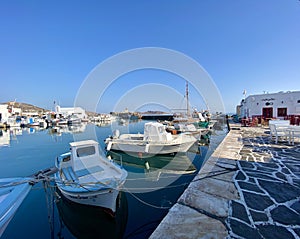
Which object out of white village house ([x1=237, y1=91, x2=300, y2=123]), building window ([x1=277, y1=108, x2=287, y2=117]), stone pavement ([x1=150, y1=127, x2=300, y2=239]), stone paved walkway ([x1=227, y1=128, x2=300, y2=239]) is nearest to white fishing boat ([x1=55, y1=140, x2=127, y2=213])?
stone pavement ([x1=150, y1=127, x2=300, y2=239])

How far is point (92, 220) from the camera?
416cm

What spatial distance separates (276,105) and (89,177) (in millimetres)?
21732

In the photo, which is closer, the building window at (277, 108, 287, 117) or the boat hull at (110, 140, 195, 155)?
the boat hull at (110, 140, 195, 155)

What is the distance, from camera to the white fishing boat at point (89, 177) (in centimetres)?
383

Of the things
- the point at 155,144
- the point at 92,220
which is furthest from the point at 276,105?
the point at 92,220

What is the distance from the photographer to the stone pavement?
2.12m

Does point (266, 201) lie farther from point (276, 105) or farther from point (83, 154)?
point (276, 105)

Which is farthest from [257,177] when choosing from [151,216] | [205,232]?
[151,216]

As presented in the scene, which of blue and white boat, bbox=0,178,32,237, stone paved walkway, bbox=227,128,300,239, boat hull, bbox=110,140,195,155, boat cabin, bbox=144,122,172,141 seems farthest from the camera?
boat cabin, bbox=144,122,172,141

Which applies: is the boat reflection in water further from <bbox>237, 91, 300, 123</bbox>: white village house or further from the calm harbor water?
<bbox>237, 91, 300, 123</bbox>: white village house

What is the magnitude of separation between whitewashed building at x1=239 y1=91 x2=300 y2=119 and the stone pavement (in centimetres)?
1708

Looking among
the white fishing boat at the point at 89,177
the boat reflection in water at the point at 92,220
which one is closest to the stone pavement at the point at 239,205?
the white fishing boat at the point at 89,177

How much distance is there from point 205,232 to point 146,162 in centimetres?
734

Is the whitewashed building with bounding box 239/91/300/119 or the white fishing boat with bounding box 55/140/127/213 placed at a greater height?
the whitewashed building with bounding box 239/91/300/119
